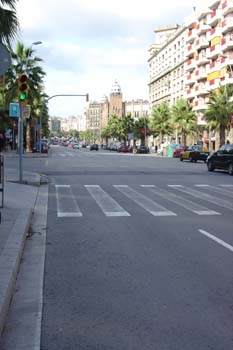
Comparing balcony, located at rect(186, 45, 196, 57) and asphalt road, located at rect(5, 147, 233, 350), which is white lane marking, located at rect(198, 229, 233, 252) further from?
balcony, located at rect(186, 45, 196, 57)

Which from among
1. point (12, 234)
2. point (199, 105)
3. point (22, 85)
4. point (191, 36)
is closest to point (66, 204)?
point (22, 85)

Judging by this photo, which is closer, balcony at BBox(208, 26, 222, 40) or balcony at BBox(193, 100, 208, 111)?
balcony at BBox(208, 26, 222, 40)

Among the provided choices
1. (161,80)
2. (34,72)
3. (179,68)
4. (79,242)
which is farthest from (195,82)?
(79,242)

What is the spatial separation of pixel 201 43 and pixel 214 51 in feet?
23.3

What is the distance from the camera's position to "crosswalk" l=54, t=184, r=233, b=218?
1205 cm

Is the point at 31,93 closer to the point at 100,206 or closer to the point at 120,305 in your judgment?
the point at 100,206

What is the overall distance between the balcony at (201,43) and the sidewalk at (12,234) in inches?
2732

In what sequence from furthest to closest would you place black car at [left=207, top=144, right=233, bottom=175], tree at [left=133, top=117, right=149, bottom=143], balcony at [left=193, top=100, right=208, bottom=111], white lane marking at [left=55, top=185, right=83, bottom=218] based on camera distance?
1. tree at [left=133, top=117, right=149, bottom=143]
2. balcony at [left=193, top=100, right=208, bottom=111]
3. black car at [left=207, top=144, right=233, bottom=175]
4. white lane marking at [left=55, top=185, right=83, bottom=218]

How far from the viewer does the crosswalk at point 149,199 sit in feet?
39.5

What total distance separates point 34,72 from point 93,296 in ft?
154

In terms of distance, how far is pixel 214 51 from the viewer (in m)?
75.4

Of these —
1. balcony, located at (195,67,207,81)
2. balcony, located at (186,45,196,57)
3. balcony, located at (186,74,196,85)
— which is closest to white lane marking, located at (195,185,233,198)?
balcony, located at (195,67,207,81)

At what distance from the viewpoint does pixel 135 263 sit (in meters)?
7.03

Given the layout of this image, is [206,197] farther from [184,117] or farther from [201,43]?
[201,43]
